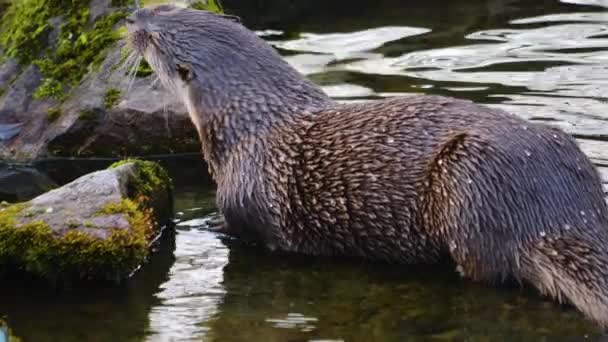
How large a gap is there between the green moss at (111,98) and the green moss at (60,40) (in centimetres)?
34

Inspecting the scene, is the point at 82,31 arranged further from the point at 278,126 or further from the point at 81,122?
the point at 278,126

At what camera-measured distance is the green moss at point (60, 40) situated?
29.1 feet

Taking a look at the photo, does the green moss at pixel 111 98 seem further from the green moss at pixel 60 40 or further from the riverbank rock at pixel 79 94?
the green moss at pixel 60 40

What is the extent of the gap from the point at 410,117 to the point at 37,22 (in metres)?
3.72

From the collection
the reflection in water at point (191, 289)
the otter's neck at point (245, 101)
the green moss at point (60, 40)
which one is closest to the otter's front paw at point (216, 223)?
the reflection in water at point (191, 289)

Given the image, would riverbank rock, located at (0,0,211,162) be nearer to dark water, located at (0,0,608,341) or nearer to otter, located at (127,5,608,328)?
dark water, located at (0,0,608,341)

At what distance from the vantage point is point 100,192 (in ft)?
21.5

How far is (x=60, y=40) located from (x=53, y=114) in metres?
0.62

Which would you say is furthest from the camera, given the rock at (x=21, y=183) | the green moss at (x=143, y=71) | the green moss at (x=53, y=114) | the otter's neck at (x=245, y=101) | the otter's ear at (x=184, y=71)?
the green moss at (x=53, y=114)

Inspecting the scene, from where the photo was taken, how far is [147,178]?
277 inches

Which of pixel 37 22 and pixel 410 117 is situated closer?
pixel 410 117

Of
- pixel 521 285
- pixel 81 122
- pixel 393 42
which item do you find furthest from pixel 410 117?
pixel 393 42

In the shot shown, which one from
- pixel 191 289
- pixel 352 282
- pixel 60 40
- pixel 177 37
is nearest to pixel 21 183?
pixel 60 40

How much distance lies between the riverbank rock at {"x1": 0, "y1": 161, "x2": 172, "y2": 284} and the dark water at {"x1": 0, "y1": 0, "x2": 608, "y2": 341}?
0.37 feet
